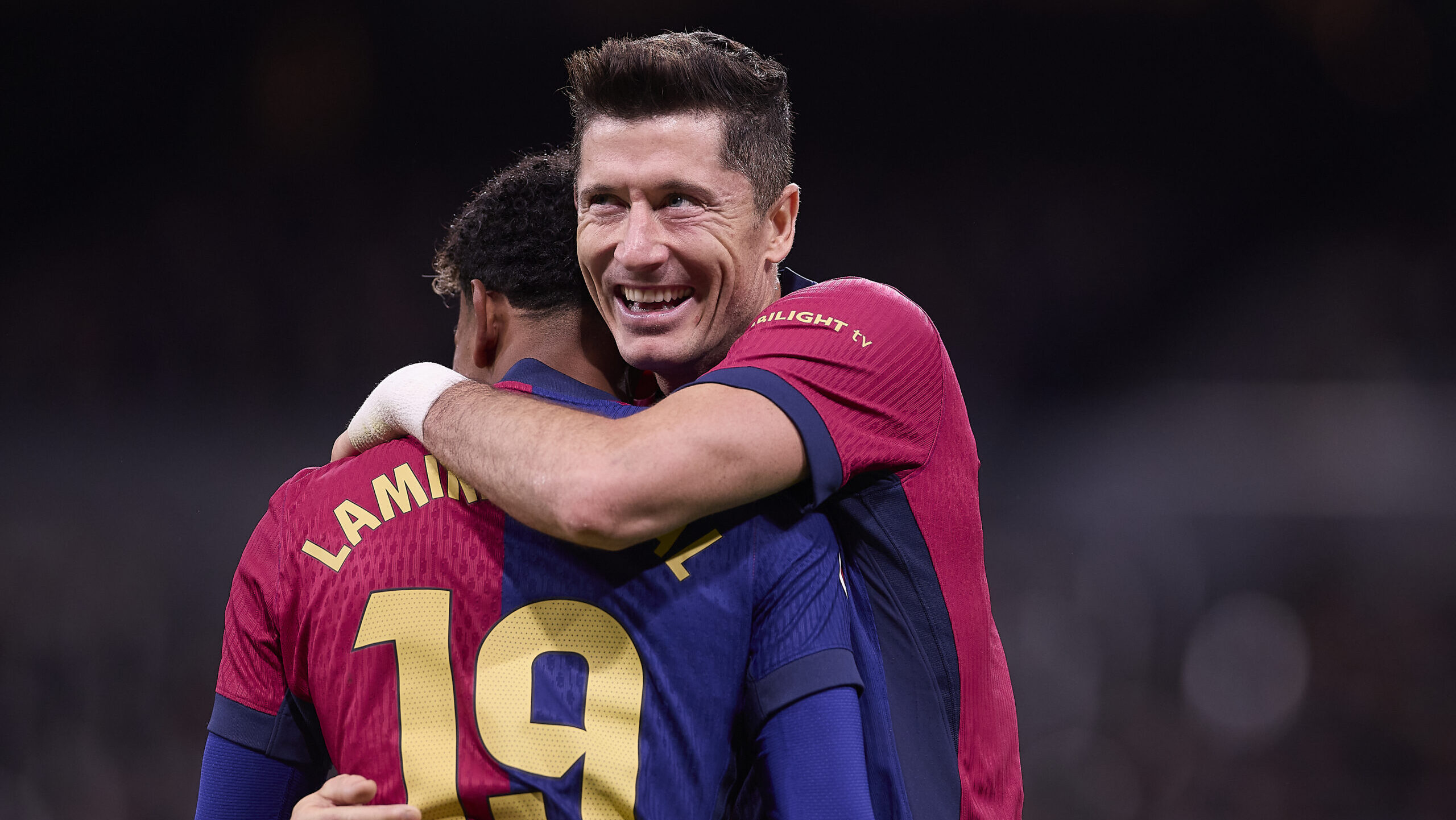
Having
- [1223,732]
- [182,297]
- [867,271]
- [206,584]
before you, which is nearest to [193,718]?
[206,584]

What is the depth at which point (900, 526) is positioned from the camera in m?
1.35

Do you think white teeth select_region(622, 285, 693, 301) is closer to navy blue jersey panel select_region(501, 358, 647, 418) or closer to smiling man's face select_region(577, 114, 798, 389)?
smiling man's face select_region(577, 114, 798, 389)

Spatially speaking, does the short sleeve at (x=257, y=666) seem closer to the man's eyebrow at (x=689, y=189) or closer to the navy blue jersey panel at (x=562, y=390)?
the navy blue jersey panel at (x=562, y=390)

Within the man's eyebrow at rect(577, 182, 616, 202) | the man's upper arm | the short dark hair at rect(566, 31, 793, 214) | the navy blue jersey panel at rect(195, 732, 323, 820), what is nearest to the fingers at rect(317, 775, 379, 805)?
the navy blue jersey panel at rect(195, 732, 323, 820)

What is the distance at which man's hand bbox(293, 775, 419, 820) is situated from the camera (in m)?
1.10

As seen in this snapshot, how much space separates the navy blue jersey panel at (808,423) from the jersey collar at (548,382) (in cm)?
17

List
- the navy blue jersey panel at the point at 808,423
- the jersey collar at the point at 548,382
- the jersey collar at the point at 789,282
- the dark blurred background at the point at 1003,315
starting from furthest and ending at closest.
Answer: the dark blurred background at the point at 1003,315
the jersey collar at the point at 789,282
the jersey collar at the point at 548,382
the navy blue jersey panel at the point at 808,423

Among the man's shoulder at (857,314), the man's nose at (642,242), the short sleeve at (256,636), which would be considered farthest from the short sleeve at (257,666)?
the man's shoulder at (857,314)

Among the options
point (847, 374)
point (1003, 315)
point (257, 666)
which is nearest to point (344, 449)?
point (257, 666)

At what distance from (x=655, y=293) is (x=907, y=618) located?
0.56m

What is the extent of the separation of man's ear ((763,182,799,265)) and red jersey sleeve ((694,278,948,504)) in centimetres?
21

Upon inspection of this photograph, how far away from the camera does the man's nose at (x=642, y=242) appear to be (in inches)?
56.1

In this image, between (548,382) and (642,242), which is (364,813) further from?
(642,242)

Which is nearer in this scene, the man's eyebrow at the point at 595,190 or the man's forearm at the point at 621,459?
the man's forearm at the point at 621,459
